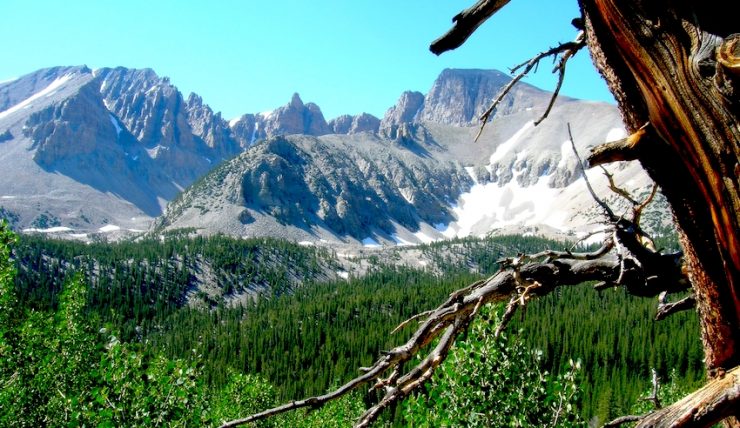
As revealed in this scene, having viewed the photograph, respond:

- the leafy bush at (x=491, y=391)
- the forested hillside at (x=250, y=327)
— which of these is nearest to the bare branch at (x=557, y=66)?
the forested hillside at (x=250, y=327)

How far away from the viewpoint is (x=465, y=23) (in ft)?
8.46

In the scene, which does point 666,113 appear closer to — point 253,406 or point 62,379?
point 62,379

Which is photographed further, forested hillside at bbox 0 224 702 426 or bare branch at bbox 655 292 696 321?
forested hillside at bbox 0 224 702 426

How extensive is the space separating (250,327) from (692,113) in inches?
3641

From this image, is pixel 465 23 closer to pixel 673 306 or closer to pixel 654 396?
pixel 673 306

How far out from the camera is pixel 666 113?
7.63ft

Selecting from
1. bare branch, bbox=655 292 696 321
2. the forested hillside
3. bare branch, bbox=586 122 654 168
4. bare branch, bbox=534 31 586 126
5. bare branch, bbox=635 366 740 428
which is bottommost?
the forested hillside

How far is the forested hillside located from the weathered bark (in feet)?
17.3

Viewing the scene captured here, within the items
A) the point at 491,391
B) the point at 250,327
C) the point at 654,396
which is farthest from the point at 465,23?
the point at 250,327

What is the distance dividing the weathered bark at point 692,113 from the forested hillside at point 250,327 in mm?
5260

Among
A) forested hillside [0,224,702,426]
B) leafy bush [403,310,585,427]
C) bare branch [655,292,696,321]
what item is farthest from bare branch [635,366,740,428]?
leafy bush [403,310,585,427]

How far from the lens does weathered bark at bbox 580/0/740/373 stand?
2.15 m

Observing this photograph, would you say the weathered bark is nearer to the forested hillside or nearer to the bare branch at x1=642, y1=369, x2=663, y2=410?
the bare branch at x1=642, y1=369, x2=663, y2=410

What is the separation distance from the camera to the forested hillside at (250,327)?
9750mm
